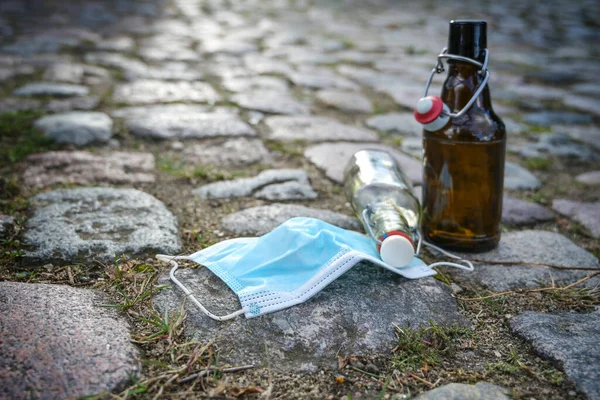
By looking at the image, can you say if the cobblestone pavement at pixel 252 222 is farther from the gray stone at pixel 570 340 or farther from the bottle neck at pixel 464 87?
the bottle neck at pixel 464 87

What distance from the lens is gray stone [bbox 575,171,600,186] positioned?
2549 mm

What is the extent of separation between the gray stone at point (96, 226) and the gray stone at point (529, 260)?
3.40 ft

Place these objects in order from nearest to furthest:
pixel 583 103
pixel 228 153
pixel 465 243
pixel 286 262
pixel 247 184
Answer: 1. pixel 286 262
2. pixel 465 243
3. pixel 247 184
4. pixel 228 153
5. pixel 583 103

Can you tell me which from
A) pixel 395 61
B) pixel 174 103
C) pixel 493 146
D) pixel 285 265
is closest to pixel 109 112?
pixel 174 103

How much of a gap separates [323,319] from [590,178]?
1.88 metres

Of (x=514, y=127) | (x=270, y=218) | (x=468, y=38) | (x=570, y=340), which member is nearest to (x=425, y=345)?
(x=570, y=340)

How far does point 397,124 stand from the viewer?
3.22 metres

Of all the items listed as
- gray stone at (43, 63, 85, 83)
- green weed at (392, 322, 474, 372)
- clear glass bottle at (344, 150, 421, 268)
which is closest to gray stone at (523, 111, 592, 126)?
clear glass bottle at (344, 150, 421, 268)

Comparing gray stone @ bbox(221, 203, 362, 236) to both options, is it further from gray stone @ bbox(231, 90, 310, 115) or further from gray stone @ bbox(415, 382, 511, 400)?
gray stone @ bbox(231, 90, 310, 115)

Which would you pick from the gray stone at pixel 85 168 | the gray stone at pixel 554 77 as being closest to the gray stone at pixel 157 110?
the gray stone at pixel 85 168

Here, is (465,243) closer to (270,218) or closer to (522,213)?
(522,213)

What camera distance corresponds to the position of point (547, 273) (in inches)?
68.6

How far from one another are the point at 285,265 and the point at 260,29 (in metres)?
5.42

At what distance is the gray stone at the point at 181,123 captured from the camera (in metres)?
2.83
